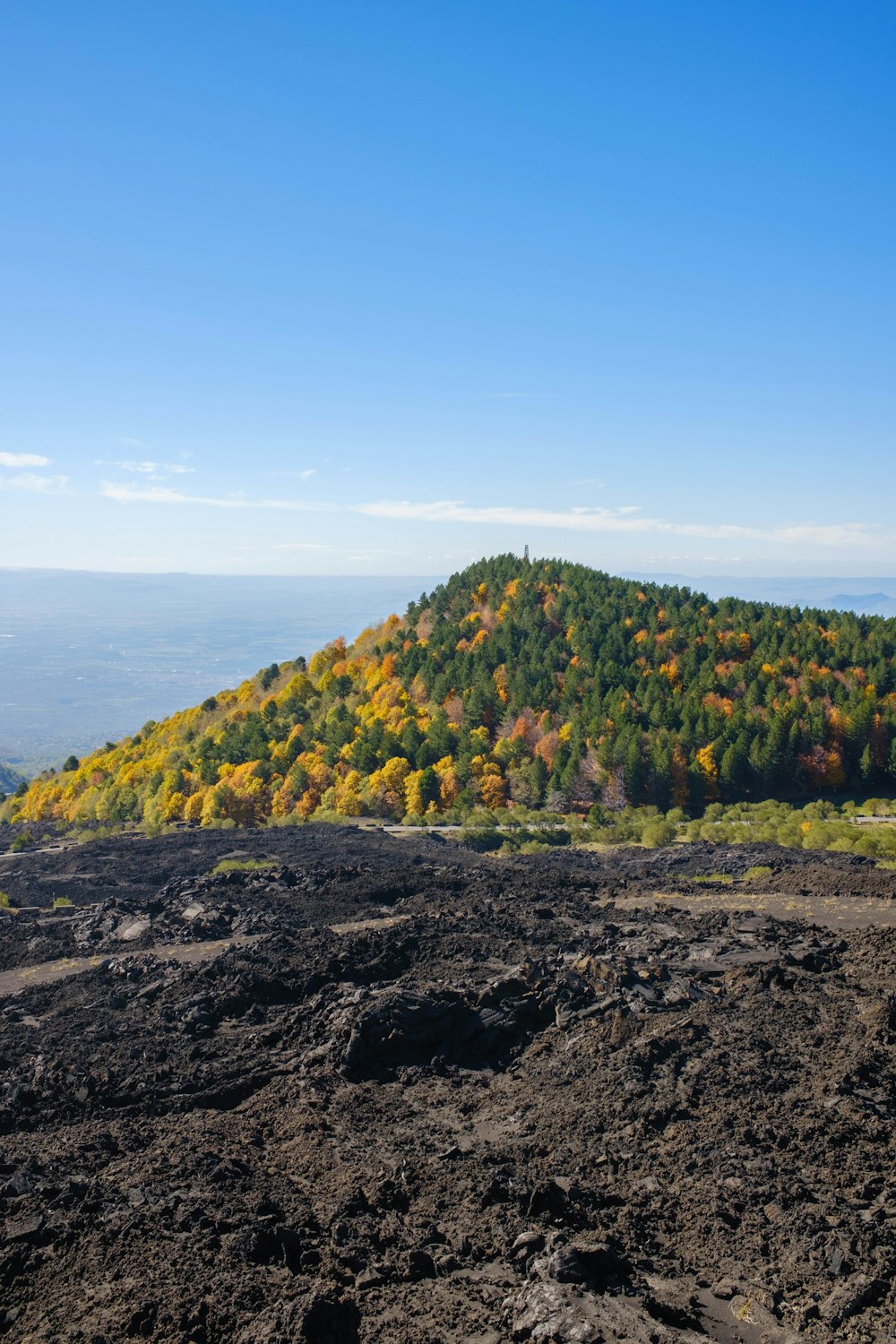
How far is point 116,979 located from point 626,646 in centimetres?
7412

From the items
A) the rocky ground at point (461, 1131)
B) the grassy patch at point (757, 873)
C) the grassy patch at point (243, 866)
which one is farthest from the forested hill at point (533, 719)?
the rocky ground at point (461, 1131)

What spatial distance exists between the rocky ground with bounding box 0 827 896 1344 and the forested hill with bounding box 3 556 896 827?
4135 cm

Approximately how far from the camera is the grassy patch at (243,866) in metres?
49.6

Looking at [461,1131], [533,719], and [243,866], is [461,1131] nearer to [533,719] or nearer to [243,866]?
[243,866]

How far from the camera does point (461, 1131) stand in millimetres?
17562

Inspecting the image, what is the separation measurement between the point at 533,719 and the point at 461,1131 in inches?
2712

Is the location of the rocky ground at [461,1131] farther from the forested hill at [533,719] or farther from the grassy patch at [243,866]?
the forested hill at [533,719]

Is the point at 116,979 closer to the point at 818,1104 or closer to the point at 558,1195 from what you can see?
the point at 558,1195

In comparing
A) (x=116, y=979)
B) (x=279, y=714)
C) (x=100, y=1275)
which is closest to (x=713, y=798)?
(x=279, y=714)

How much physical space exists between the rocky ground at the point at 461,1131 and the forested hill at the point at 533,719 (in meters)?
41.3

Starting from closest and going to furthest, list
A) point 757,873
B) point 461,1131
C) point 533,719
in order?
point 461,1131, point 757,873, point 533,719

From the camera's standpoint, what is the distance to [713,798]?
74.0 meters

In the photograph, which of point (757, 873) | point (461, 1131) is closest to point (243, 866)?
point (757, 873)

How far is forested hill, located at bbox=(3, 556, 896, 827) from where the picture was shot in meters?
74.9
